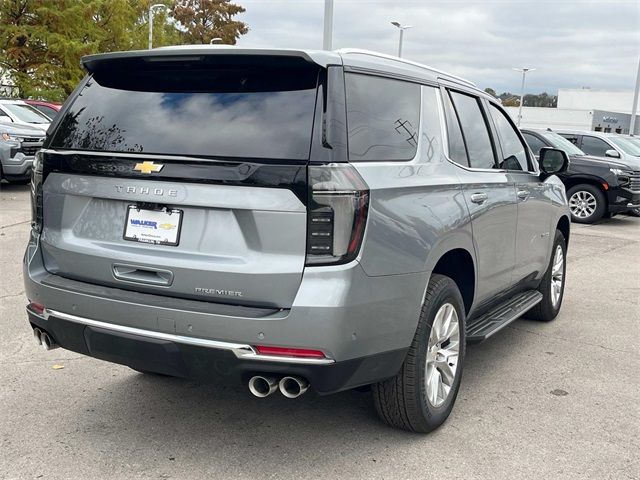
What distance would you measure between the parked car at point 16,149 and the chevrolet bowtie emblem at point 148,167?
10.6 metres

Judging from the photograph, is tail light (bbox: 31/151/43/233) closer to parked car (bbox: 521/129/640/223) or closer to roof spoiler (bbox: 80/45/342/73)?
roof spoiler (bbox: 80/45/342/73)

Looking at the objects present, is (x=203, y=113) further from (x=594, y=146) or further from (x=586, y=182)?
(x=594, y=146)

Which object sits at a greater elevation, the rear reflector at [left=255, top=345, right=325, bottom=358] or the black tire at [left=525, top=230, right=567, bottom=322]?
the rear reflector at [left=255, top=345, right=325, bottom=358]

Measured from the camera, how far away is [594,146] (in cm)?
1455

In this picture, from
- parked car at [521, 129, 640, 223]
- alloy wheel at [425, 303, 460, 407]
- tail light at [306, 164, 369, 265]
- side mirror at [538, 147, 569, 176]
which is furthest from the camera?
parked car at [521, 129, 640, 223]

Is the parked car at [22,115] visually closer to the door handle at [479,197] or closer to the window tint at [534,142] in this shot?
the window tint at [534,142]

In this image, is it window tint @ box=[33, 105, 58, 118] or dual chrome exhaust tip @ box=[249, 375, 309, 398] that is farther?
window tint @ box=[33, 105, 58, 118]

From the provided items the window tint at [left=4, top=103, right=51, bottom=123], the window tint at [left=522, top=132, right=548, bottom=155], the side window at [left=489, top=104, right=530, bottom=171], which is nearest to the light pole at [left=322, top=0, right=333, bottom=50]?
the window tint at [left=522, top=132, right=548, bottom=155]

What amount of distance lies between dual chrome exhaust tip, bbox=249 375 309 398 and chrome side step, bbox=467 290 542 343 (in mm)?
1416

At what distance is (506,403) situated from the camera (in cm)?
407

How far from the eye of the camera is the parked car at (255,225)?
9.31ft

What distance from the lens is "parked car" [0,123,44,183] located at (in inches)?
493

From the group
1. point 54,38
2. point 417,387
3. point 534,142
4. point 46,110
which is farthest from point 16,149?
point 54,38

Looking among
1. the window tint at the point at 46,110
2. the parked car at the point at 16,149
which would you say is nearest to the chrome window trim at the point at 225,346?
the parked car at the point at 16,149
